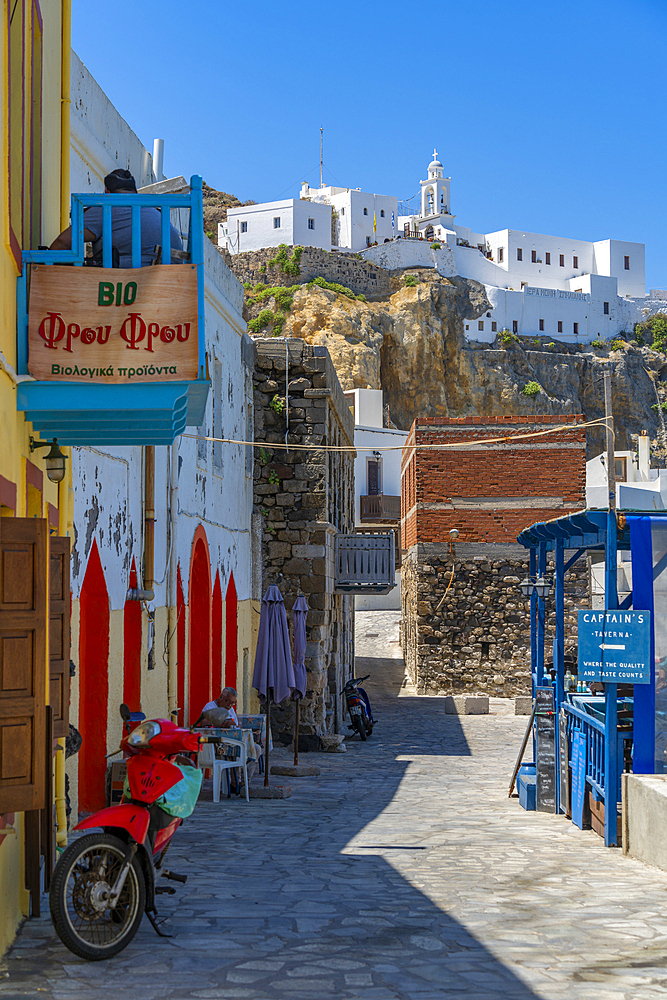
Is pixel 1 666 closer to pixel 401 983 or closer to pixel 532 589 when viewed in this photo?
pixel 401 983

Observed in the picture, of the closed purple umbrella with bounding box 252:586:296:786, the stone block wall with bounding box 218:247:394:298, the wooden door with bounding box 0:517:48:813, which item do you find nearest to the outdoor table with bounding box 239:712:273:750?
the closed purple umbrella with bounding box 252:586:296:786

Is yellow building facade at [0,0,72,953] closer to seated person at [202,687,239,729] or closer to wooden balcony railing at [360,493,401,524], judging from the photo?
seated person at [202,687,239,729]

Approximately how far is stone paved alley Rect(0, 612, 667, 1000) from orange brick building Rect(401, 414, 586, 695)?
1465cm

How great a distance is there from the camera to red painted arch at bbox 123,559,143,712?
920cm

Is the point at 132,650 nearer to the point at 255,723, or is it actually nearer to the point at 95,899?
the point at 255,723

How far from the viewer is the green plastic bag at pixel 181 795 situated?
5.15 m

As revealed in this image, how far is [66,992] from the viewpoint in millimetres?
4250

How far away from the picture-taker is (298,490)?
628 inches

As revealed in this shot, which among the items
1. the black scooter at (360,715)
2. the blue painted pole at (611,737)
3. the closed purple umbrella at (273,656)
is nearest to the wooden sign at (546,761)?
the blue painted pole at (611,737)

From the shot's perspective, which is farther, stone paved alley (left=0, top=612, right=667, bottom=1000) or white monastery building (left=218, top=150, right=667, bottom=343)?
white monastery building (left=218, top=150, right=667, bottom=343)

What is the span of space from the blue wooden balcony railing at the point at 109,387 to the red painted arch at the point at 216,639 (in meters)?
7.67

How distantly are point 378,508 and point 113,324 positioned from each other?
38.1 m

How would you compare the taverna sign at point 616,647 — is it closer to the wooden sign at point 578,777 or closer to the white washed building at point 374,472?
the wooden sign at point 578,777

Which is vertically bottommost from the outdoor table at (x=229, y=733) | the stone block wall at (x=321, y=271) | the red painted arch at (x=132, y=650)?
the outdoor table at (x=229, y=733)
